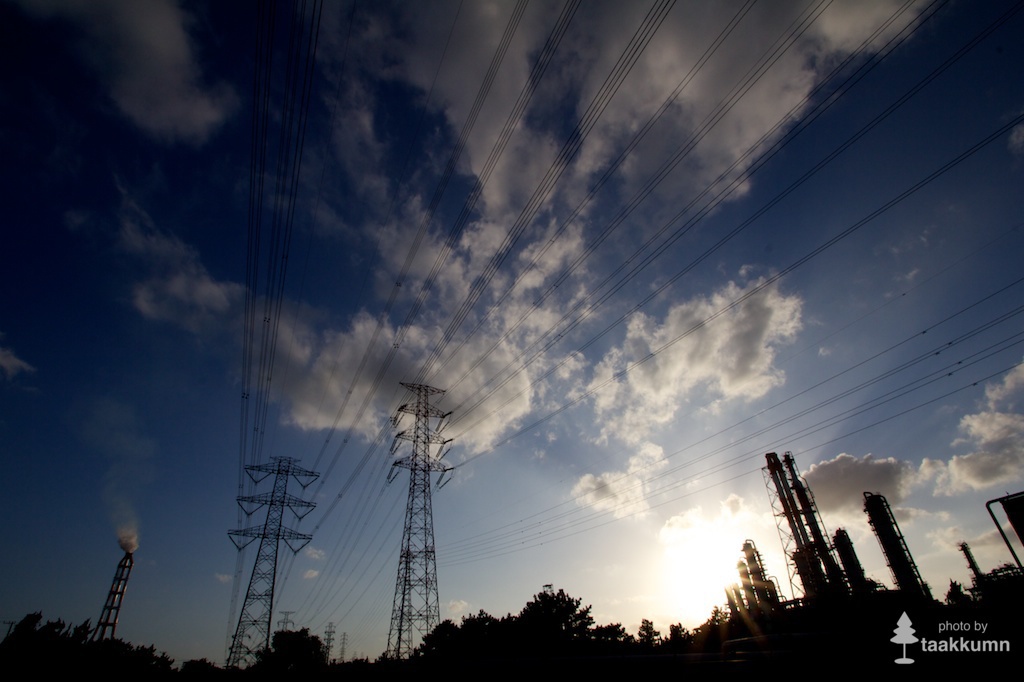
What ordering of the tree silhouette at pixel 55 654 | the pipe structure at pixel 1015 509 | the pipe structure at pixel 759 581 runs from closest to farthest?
1. the tree silhouette at pixel 55 654
2. the pipe structure at pixel 1015 509
3. the pipe structure at pixel 759 581

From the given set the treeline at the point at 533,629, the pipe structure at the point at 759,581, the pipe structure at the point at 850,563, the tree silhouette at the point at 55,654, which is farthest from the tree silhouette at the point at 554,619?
the tree silhouette at the point at 55,654

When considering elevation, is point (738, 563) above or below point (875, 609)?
above

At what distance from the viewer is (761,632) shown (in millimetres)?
41062

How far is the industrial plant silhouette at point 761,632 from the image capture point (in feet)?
31.8

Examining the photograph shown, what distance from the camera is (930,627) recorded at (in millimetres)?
20797

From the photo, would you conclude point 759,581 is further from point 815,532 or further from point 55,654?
point 55,654

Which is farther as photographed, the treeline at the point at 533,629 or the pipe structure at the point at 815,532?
the treeline at the point at 533,629

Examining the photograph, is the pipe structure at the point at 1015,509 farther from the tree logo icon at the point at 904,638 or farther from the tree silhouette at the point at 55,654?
the tree silhouette at the point at 55,654

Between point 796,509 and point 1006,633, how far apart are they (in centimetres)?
3338

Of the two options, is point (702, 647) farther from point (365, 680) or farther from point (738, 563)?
point (365, 680)

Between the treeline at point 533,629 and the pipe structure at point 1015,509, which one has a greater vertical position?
the pipe structure at point 1015,509

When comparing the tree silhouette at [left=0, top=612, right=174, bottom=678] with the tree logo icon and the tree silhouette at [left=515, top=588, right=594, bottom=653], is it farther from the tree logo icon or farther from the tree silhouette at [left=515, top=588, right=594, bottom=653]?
the tree silhouette at [left=515, top=588, right=594, bottom=653]

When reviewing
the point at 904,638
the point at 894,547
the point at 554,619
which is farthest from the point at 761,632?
the point at 904,638

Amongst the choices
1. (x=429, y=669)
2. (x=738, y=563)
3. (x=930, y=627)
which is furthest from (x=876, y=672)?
(x=738, y=563)
